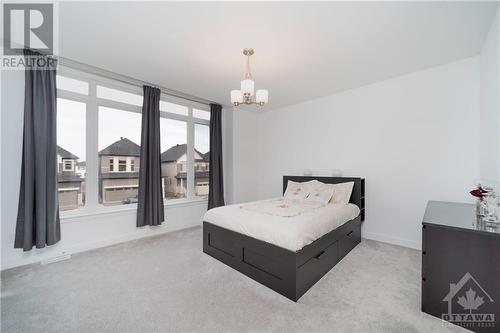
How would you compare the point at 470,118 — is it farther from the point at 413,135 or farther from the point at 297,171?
the point at 297,171

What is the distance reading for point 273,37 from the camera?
2203mm

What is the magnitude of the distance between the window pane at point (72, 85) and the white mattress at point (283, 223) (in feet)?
8.87

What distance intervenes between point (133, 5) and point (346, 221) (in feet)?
11.1

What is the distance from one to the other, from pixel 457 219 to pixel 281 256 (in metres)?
1.57

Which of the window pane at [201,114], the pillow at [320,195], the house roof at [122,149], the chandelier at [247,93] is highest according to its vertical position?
the window pane at [201,114]

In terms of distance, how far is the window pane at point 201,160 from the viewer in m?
4.47

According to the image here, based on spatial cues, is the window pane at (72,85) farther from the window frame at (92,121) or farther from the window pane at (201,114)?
the window pane at (201,114)

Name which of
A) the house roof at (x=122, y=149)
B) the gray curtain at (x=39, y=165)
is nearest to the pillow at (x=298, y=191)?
the house roof at (x=122, y=149)

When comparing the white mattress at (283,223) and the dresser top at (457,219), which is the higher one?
the dresser top at (457,219)

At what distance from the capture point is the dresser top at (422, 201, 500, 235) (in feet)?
4.86

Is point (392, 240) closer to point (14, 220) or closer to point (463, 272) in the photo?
point (463, 272)

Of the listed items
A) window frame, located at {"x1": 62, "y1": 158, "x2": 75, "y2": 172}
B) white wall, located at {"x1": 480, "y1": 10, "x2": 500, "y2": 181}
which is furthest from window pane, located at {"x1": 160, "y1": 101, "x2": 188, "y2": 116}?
white wall, located at {"x1": 480, "y1": 10, "x2": 500, "y2": 181}

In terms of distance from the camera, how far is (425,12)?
186 cm

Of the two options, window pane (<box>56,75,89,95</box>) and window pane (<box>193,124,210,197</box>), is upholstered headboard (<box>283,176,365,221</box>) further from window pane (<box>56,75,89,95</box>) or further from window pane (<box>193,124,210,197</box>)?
window pane (<box>56,75,89,95</box>)
